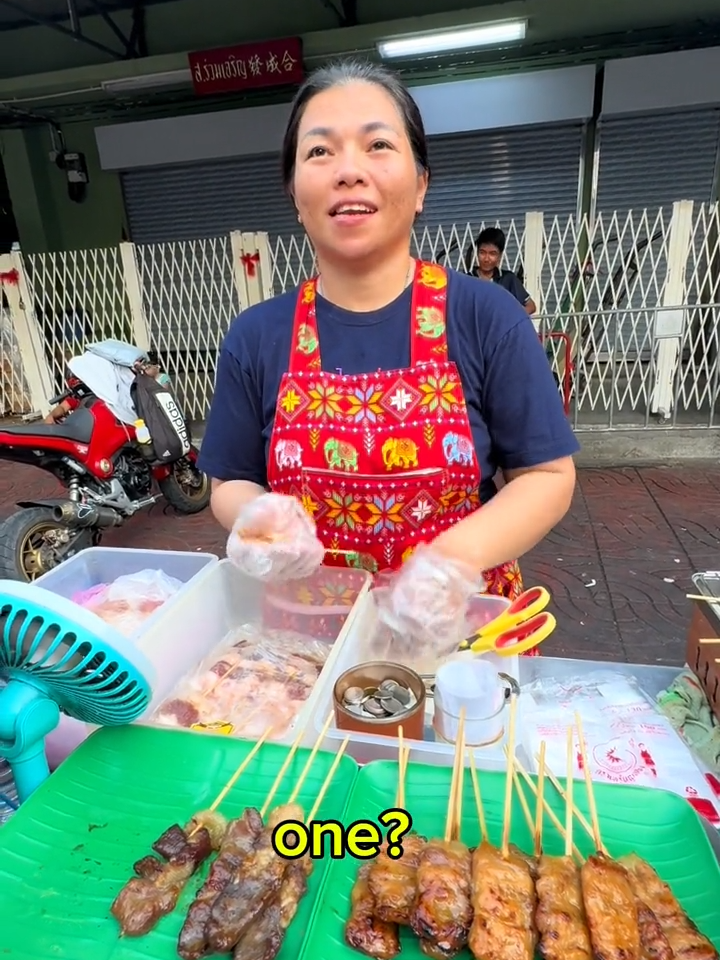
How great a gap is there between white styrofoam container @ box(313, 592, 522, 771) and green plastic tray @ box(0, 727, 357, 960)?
0.07m

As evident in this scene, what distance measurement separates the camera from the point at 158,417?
169 inches

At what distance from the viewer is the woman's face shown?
1279 mm

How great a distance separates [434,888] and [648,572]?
354cm

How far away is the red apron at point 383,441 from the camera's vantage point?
142 centimetres

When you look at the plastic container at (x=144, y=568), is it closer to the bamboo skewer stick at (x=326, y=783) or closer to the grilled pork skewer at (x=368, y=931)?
the bamboo skewer stick at (x=326, y=783)

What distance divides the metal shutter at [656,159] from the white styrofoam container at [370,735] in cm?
732

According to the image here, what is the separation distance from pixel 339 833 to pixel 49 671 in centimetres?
48

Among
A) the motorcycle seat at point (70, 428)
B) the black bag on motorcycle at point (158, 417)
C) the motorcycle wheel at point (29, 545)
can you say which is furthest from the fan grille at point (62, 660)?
the black bag on motorcycle at point (158, 417)

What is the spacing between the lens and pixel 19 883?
0.89 metres

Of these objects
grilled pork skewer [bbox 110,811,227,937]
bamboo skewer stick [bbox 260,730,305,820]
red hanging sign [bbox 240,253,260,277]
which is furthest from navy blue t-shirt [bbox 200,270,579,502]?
red hanging sign [bbox 240,253,260,277]

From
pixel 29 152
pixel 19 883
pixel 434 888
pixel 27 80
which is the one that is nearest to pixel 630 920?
pixel 434 888

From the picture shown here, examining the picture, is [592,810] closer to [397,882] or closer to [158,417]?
[397,882]

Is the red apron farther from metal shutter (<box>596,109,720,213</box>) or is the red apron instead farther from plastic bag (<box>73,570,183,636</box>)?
metal shutter (<box>596,109,720,213</box>)

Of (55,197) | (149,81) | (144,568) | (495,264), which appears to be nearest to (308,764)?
(144,568)
